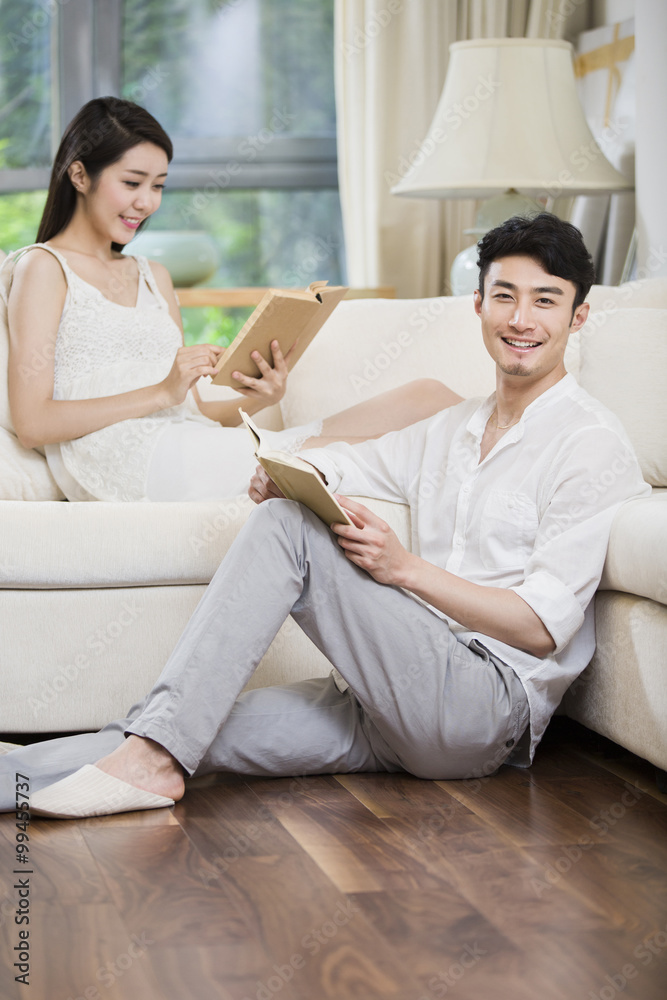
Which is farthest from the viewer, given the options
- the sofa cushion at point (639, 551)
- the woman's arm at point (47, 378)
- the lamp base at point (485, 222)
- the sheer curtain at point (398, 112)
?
the sheer curtain at point (398, 112)

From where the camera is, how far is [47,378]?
2.20m

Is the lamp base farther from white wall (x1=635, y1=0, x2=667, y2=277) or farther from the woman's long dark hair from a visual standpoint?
the woman's long dark hair

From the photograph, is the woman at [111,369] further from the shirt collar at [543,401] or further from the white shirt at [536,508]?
the shirt collar at [543,401]

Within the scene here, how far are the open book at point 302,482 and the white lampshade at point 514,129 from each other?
A: 1.72 m

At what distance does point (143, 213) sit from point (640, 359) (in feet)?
3.72

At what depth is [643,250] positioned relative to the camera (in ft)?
10.7

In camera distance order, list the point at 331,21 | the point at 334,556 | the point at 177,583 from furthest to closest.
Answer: the point at 331,21
the point at 177,583
the point at 334,556

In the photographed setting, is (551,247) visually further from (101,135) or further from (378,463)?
(101,135)

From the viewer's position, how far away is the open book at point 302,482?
1.50 m

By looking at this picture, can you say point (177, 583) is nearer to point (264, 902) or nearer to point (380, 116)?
point (264, 902)

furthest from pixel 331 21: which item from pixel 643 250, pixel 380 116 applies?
pixel 643 250

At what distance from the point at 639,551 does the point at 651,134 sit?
1.97 m

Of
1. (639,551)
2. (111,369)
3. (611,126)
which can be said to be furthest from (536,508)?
(611,126)

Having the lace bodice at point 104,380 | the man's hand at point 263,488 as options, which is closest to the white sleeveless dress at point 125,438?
the lace bodice at point 104,380
